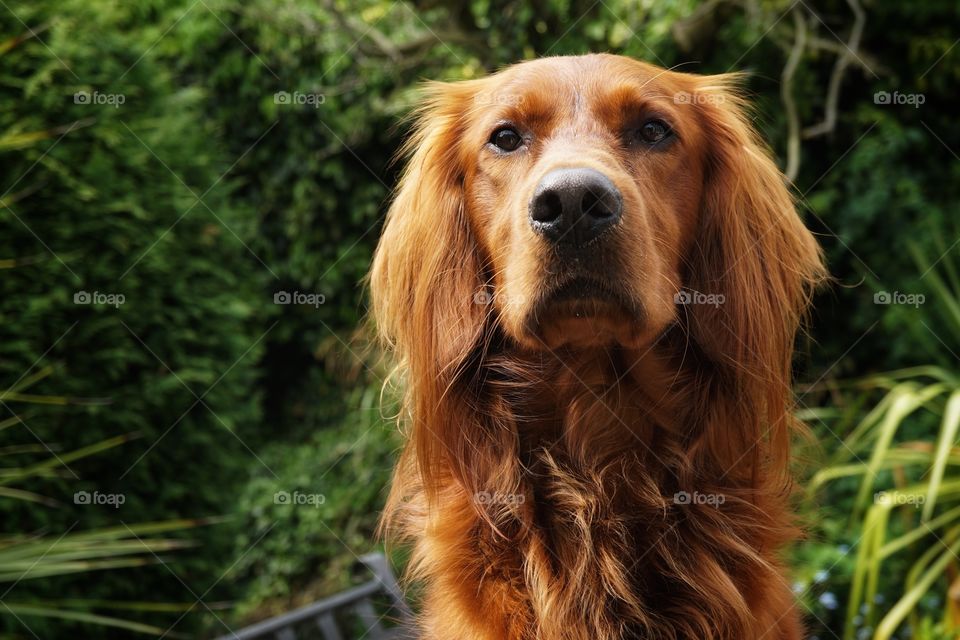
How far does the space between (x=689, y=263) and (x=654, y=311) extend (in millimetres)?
343

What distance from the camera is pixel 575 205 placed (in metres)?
2.00

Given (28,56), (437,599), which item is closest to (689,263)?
(437,599)

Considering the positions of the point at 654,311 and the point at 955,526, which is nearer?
the point at 654,311

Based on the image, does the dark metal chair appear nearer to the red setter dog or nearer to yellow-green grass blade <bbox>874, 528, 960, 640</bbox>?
the red setter dog

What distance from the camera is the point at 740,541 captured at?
2223 millimetres

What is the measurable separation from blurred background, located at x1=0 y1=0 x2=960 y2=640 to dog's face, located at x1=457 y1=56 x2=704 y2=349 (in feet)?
2.77

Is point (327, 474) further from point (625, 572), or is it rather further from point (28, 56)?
point (625, 572)

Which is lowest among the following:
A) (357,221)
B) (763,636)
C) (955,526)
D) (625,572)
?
(955,526)

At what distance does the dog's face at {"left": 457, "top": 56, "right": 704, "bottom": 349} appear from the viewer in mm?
2033

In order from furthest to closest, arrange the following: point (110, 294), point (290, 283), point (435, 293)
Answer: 1. point (290, 283)
2. point (110, 294)
3. point (435, 293)

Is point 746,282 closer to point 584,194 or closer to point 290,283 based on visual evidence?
point 584,194

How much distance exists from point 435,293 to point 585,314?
51cm

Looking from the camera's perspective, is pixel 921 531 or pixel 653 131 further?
pixel 921 531

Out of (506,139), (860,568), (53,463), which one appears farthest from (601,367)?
(53,463)
